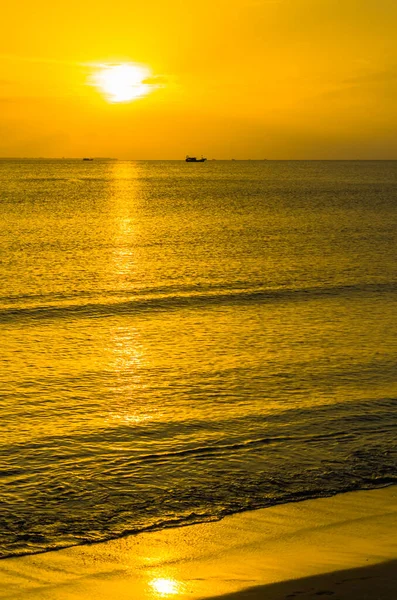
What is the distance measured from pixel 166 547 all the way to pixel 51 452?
4.52 metres

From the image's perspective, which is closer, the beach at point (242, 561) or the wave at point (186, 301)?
the beach at point (242, 561)

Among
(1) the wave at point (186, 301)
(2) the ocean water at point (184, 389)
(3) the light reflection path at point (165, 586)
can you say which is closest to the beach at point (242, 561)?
(3) the light reflection path at point (165, 586)

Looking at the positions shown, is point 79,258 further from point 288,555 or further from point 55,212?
point 55,212

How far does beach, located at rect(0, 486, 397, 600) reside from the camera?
877 centimetres

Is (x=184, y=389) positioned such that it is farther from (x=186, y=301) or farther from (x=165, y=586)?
(x=186, y=301)

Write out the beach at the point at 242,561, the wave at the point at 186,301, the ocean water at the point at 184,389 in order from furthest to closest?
the wave at the point at 186,301 < the ocean water at the point at 184,389 < the beach at the point at 242,561

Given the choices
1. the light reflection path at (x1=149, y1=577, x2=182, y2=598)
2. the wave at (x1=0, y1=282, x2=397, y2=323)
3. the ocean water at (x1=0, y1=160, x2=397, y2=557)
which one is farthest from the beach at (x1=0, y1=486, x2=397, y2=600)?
the wave at (x1=0, y1=282, x2=397, y2=323)

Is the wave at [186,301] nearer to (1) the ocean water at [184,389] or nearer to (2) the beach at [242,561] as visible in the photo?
(1) the ocean water at [184,389]

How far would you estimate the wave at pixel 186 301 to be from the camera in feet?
93.7

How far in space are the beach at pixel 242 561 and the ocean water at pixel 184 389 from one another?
0.54m

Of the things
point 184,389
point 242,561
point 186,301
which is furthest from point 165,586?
point 186,301

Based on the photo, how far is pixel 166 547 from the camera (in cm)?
1039

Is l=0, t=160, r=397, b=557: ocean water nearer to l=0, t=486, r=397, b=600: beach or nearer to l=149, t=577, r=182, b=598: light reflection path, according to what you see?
l=0, t=486, r=397, b=600: beach

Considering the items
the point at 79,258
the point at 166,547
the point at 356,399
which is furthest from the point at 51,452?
the point at 79,258
